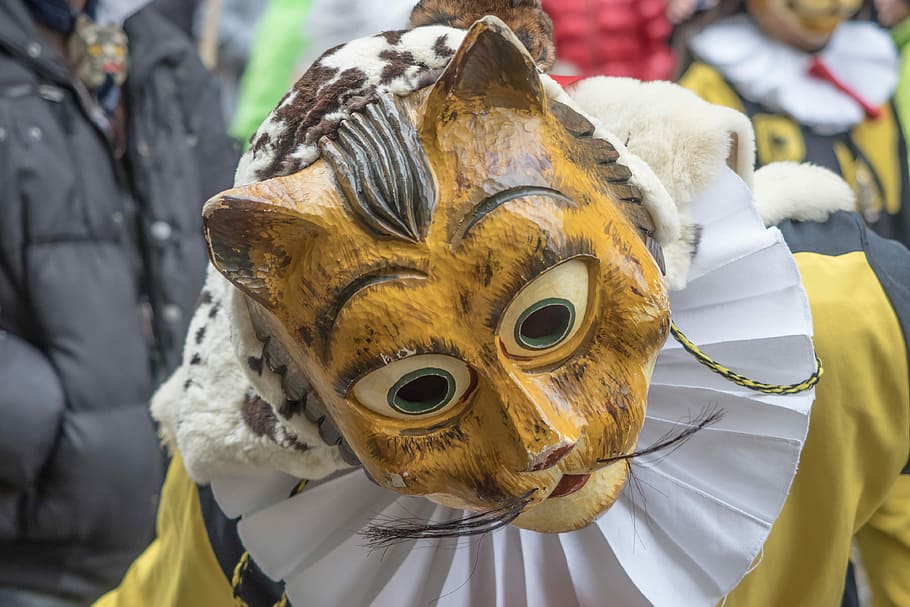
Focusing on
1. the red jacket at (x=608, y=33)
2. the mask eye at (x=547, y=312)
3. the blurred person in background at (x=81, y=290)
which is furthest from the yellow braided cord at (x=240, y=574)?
the red jacket at (x=608, y=33)

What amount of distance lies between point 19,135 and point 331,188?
119 cm

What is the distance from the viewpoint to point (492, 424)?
2.35 feet

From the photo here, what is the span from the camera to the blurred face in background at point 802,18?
2.23 meters

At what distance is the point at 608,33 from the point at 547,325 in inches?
80.9

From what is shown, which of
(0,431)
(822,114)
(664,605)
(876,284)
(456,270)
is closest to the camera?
(456,270)

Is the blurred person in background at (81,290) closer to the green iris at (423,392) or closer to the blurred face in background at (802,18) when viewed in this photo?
the green iris at (423,392)

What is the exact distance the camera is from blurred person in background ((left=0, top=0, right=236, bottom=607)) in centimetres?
168

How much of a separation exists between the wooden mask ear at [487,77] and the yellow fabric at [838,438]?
41cm

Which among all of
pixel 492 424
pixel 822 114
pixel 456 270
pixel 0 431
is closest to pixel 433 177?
pixel 456 270

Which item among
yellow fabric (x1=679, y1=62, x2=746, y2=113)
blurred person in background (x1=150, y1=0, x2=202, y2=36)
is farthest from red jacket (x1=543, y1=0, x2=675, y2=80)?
blurred person in background (x1=150, y1=0, x2=202, y2=36)

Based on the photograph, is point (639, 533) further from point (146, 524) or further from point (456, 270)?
point (146, 524)

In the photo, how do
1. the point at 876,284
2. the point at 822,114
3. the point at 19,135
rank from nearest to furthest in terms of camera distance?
the point at 876,284
the point at 19,135
the point at 822,114

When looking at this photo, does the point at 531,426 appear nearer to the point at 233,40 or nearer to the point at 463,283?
the point at 463,283

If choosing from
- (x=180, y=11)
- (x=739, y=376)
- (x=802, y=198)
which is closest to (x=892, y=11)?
(x=180, y=11)
